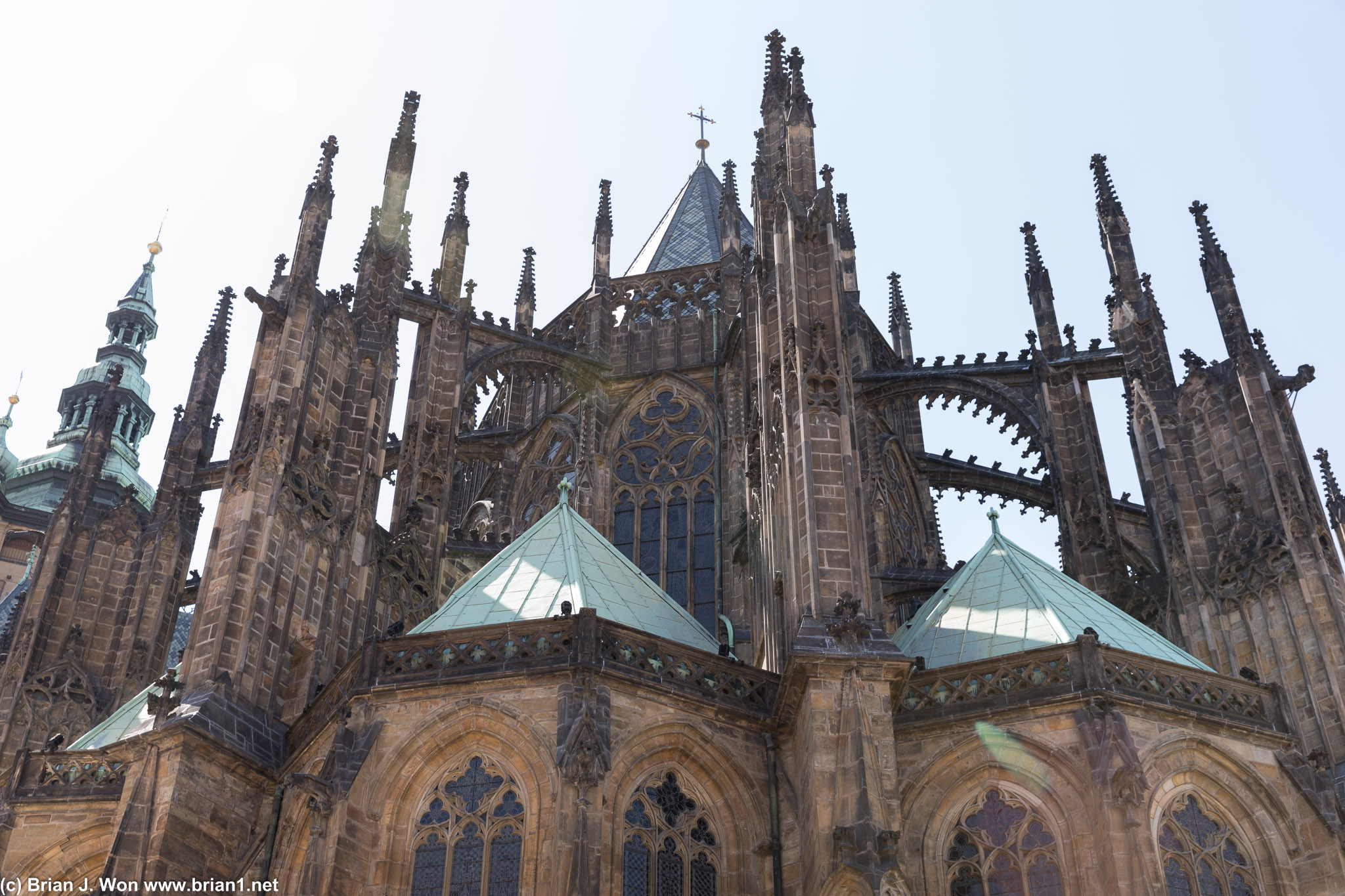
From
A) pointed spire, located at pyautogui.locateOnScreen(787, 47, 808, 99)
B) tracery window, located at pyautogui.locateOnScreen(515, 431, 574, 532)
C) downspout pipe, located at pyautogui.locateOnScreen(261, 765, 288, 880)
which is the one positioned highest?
pointed spire, located at pyautogui.locateOnScreen(787, 47, 808, 99)

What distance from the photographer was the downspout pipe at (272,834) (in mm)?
21992

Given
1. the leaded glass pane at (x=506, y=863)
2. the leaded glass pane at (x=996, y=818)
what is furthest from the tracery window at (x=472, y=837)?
the leaded glass pane at (x=996, y=818)

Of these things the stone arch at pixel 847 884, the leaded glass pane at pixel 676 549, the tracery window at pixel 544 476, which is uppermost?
the tracery window at pixel 544 476

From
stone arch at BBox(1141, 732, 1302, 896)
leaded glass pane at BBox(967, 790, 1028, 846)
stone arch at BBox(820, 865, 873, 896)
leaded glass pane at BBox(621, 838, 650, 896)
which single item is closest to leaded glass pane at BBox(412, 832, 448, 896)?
leaded glass pane at BBox(621, 838, 650, 896)

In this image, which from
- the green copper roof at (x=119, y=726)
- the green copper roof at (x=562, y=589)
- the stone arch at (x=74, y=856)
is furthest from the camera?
the green copper roof at (x=119, y=726)

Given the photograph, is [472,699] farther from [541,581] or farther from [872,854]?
[872,854]

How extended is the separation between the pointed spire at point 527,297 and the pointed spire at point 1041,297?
1358 cm

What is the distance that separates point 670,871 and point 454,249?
19.1 meters

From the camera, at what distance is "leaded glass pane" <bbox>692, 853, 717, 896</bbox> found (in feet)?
70.9

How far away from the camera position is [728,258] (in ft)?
129

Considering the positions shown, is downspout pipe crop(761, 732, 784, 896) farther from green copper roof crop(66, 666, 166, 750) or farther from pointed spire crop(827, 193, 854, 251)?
pointed spire crop(827, 193, 854, 251)

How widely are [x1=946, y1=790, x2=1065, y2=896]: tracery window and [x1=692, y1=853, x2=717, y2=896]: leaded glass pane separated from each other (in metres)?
3.20

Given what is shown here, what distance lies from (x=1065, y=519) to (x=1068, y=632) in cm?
744

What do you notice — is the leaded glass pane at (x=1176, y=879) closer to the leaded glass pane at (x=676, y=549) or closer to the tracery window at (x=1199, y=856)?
the tracery window at (x=1199, y=856)
